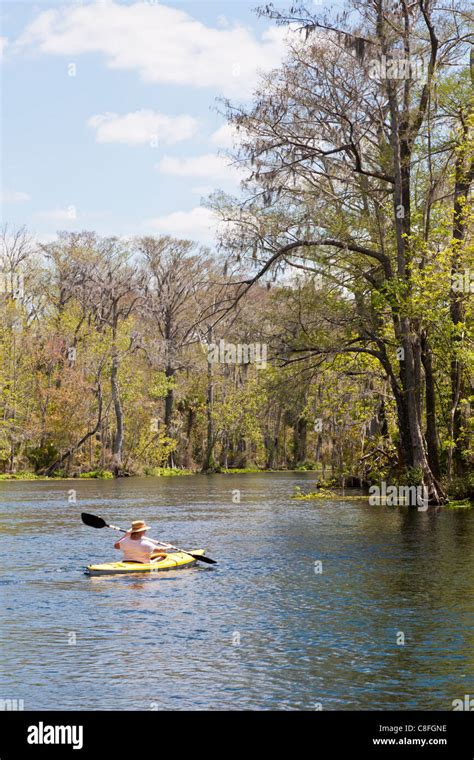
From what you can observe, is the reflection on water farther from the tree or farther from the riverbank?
the riverbank

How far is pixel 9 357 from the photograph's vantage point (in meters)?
63.5

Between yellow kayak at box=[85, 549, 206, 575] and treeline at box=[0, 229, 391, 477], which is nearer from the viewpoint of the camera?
yellow kayak at box=[85, 549, 206, 575]

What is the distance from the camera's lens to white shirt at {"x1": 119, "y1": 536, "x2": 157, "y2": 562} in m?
21.7

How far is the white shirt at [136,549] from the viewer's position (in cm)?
2172

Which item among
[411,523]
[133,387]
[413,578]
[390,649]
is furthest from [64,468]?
[390,649]

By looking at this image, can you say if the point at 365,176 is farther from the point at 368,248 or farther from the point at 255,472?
the point at 255,472

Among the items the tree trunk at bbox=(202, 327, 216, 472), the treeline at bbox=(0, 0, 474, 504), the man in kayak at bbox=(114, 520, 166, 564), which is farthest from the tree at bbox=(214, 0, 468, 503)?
the tree trunk at bbox=(202, 327, 216, 472)

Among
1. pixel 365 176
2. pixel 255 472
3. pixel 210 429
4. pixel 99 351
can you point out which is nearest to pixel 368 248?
pixel 365 176

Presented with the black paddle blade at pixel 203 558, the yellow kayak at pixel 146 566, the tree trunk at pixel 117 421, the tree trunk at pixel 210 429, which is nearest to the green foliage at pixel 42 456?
the tree trunk at pixel 117 421

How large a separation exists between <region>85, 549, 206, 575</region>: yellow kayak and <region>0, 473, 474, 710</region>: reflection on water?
0.20 meters

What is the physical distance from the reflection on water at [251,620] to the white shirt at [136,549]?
22.3 inches

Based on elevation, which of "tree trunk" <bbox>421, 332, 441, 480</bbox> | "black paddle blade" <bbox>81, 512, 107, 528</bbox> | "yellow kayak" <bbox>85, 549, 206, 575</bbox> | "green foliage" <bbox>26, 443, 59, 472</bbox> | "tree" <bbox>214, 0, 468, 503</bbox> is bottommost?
"yellow kayak" <bbox>85, 549, 206, 575</bbox>

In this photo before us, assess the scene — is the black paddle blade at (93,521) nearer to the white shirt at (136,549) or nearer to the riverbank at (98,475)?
the white shirt at (136,549)

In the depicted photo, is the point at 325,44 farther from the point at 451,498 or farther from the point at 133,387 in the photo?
the point at 133,387
